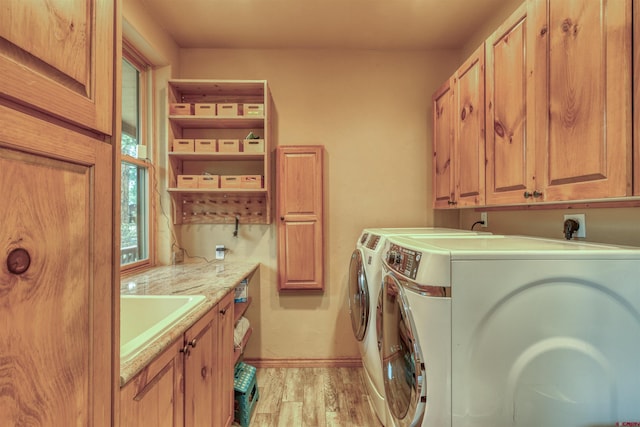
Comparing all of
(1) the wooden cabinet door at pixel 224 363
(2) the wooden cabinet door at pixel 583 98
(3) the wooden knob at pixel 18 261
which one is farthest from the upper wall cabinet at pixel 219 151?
(3) the wooden knob at pixel 18 261

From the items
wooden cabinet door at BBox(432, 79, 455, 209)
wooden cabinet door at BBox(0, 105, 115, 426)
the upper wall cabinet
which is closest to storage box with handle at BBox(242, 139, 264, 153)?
the upper wall cabinet

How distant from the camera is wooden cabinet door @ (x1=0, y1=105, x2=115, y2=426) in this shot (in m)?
0.45

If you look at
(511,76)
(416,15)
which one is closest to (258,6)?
(416,15)

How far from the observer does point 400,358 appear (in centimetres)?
109

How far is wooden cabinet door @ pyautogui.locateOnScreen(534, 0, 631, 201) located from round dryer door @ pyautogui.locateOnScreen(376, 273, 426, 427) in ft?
2.52

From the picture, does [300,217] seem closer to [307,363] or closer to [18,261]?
[307,363]

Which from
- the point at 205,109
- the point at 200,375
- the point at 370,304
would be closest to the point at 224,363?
the point at 200,375

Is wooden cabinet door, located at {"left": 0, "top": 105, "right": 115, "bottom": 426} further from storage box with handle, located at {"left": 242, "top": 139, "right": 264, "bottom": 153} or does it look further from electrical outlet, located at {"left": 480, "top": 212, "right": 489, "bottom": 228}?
electrical outlet, located at {"left": 480, "top": 212, "right": 489, "bottom": 228}

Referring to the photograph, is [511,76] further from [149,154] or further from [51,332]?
[149,154]

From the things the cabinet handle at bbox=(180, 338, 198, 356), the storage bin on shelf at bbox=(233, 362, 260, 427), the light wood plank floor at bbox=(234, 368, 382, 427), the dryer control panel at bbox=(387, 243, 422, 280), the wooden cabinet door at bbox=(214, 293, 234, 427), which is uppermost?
the dryer control panel at bbox=(387, 243, 422, 280)

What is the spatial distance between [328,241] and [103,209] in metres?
1.99

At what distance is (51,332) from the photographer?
51cm

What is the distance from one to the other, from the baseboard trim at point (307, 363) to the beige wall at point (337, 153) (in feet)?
0.13

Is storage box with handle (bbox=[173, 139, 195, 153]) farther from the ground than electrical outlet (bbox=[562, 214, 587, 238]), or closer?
farther from the ground
